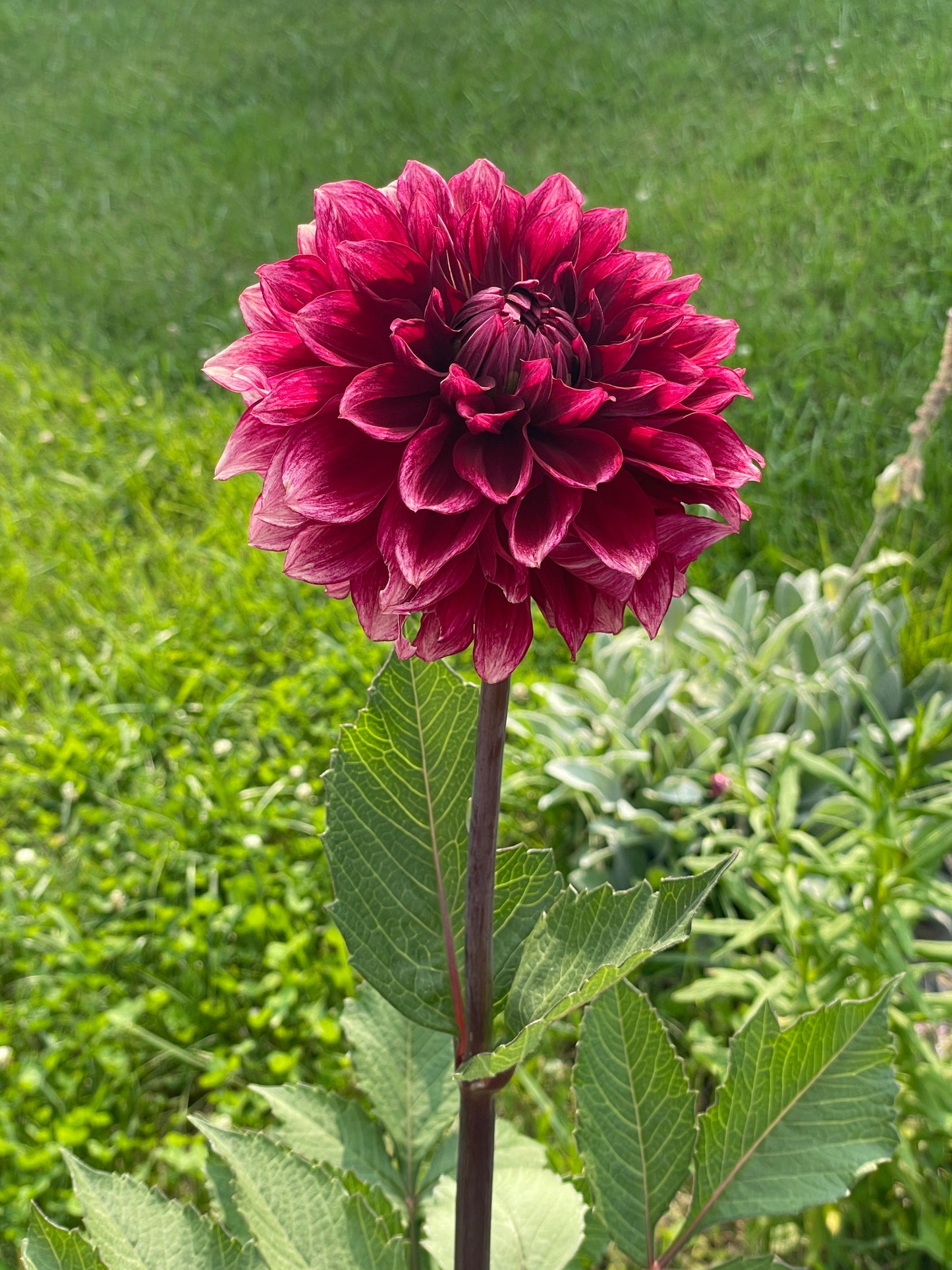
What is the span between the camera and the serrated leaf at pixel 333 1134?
1038mm

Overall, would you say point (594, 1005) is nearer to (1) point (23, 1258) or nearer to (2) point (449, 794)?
(2) point (449, 794)

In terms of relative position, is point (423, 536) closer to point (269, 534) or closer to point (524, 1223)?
point (269, 534)

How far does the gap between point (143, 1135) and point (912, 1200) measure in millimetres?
1287

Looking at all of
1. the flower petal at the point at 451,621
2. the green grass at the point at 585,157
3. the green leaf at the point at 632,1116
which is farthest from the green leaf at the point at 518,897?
the green grass at the point at 585,157

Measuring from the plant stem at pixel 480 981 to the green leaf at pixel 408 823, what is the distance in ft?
0.13

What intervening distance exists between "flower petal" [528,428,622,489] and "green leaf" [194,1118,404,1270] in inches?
24.1

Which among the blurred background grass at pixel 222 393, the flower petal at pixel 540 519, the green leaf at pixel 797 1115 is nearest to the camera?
the flower petal at pixel 540 519

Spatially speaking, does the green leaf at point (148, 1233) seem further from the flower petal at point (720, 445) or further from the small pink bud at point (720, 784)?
the small pink bud at point (720, 784)

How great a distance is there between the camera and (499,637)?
58cm

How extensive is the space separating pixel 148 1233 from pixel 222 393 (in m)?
3.11

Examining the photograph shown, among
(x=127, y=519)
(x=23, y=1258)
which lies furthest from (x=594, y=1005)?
(x=127, y=519)

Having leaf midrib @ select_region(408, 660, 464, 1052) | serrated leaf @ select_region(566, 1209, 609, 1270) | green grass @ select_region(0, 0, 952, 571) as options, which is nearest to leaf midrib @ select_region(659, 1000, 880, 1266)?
serrated leaf @ select_region(566, 1209, 609, 1270)

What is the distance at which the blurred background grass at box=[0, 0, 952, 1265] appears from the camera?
194cm

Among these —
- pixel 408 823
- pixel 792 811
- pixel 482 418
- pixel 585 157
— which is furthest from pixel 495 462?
pixel 585 157
